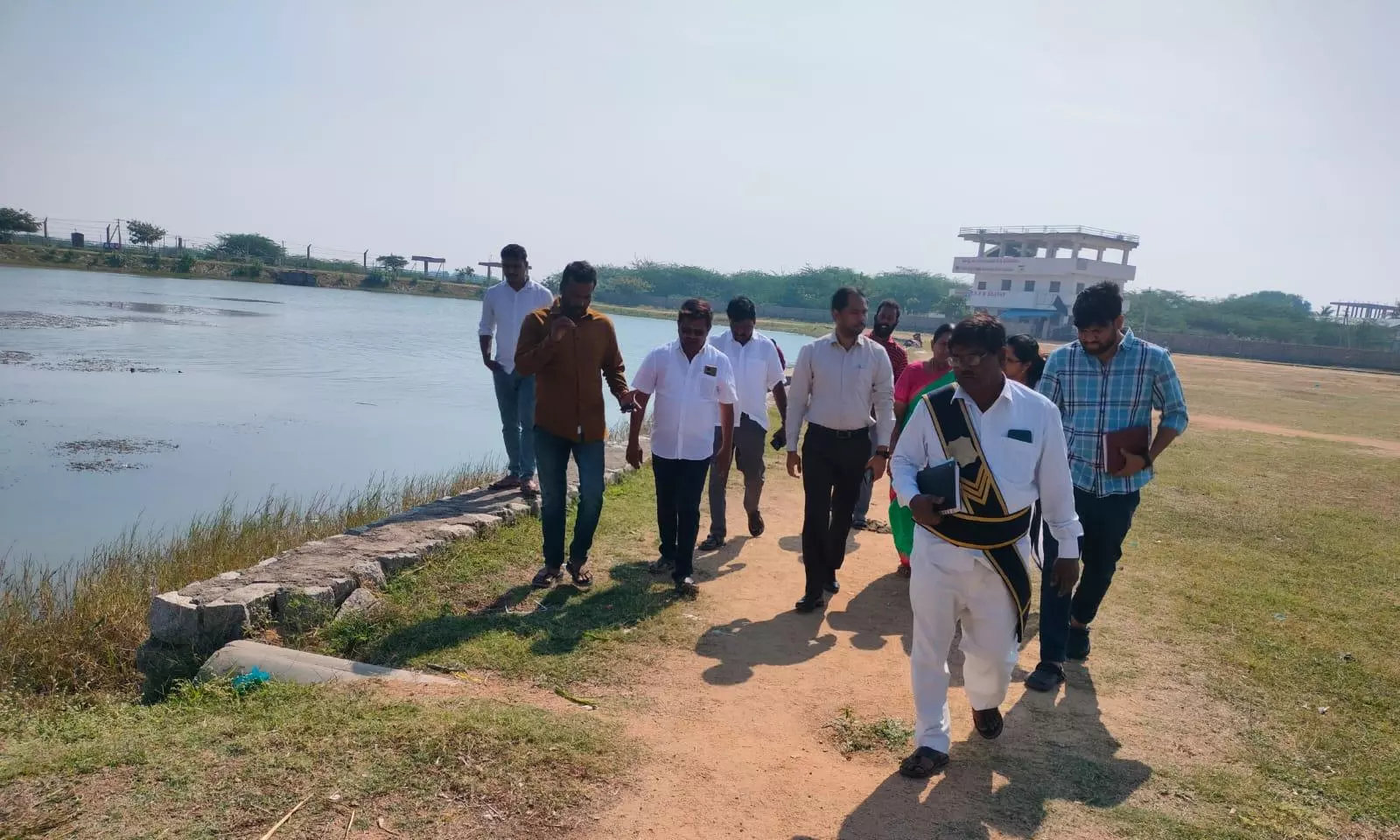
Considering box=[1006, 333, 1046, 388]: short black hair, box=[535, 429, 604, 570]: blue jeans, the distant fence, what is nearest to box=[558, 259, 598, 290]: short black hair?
box=[535, 429, 604, 570]: blue jeans

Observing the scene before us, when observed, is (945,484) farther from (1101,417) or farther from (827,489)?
(827,489)

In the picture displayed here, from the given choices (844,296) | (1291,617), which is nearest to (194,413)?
(844,296)

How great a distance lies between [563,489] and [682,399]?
0.96 m

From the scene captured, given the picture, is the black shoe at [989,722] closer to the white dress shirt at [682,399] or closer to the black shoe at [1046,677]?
the black shoe at [1046,677]

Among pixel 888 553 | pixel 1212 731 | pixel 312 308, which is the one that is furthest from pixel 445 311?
pixel 1212 731

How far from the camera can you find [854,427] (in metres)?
5.64

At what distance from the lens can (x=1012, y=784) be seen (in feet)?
12.2

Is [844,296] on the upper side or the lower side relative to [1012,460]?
upper

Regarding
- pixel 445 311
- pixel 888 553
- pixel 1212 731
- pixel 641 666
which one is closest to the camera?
pixel 1212 731

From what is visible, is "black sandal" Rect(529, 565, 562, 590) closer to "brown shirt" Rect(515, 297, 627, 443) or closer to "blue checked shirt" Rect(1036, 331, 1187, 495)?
"brown shirt" Rect(515, 297, 627, 443)

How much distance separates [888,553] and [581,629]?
3.23 metres

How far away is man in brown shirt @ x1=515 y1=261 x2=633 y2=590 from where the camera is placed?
5.49 metres

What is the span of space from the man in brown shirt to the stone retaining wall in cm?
111

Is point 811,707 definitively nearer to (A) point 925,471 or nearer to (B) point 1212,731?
(A) point 925,471
